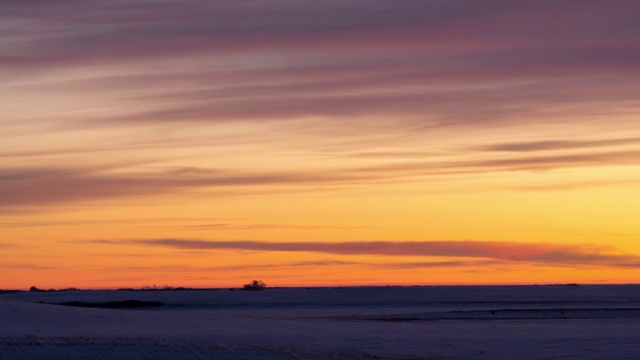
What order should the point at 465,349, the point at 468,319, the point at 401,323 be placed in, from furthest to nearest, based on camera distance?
the point at 468,319, the point at 401,323, the point at 465,349

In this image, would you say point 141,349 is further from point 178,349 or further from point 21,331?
point 21,331

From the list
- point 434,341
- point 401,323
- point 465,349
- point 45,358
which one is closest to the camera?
point 45,358

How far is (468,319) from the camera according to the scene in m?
42.8

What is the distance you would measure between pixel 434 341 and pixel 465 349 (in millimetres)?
2369

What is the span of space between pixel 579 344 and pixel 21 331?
15.2 m

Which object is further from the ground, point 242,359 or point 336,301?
point 336,301

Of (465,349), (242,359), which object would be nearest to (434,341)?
(465,349)

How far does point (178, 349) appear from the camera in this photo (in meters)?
23.6

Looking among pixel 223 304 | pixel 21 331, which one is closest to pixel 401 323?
pixel 21 331

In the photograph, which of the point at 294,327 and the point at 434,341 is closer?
the point at 434,341

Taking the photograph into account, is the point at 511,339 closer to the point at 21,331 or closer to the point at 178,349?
the point at 178,349

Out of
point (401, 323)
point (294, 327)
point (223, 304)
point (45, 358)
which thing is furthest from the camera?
point (223, 304)

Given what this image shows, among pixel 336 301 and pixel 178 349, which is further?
pixel 336 301

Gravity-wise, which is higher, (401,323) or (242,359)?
(401,323)
